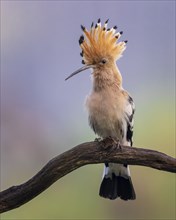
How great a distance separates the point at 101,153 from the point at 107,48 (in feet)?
1.76

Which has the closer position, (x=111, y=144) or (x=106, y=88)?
(x=111, y=144)

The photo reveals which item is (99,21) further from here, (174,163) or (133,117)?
(174,163)

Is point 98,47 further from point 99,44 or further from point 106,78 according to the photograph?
point 106,78

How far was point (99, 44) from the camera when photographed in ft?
8.55

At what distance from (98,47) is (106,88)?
194 millimetres

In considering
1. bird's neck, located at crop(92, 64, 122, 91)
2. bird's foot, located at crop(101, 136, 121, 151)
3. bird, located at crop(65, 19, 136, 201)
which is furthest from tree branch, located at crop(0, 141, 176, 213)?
bird's neck, located at crop(92, 64, 122, 91)

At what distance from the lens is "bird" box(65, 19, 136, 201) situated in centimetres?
255

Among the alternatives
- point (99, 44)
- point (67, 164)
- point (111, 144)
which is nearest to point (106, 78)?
point (99, 44)

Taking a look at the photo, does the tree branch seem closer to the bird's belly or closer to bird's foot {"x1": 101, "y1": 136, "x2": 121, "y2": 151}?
bird's foot {"x1": 101, "y1": 136, "x2": 121, "y2": 151}

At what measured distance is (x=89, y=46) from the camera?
8.52 feet

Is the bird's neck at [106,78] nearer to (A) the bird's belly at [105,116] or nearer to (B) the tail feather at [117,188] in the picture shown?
(A) the bird's belly at [105,116]

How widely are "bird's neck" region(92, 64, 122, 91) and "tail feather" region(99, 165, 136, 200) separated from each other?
0.52 m

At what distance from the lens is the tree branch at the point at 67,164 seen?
2.29m

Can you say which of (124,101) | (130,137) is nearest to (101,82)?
(124,101)
